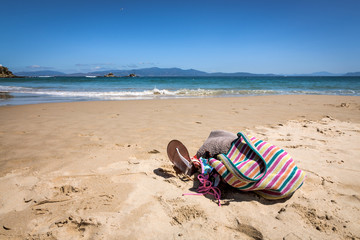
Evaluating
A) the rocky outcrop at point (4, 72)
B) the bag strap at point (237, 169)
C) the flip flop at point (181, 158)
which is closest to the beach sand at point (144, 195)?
the flip flop at point (181, 158)

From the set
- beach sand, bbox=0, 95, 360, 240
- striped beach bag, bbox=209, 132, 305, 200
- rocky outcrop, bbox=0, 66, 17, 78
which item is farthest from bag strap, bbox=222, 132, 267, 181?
rocky outcrop, bbox=0, 66, 17, 78

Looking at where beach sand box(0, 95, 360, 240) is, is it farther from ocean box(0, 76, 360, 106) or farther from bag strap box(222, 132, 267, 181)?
ocean box(0, 76, 360, 106)

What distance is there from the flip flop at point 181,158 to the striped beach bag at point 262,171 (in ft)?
1.18

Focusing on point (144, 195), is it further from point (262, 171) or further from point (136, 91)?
point (136, 91)

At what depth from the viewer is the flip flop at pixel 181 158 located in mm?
2288

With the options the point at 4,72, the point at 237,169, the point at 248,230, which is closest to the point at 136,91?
the point at 237,169

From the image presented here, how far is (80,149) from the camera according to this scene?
3.12 m

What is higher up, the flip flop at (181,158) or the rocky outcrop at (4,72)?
the rocky outcrop at (4,72)

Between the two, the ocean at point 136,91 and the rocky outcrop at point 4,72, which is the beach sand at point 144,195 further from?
the rocky outcrop at point 4,72

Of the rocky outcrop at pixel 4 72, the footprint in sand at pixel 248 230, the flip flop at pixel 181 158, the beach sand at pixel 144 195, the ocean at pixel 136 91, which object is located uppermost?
the rocky outcrop at pixel 4 72

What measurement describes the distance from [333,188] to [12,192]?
3228 mm

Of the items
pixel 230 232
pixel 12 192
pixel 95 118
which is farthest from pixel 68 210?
pixel 95 118

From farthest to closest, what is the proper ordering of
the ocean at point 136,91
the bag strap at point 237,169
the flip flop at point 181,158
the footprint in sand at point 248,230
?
the ocean at point 136,91
the flip flop at point 181,158
the bag strap at point 237,169
the footprint in sand at point 248,230

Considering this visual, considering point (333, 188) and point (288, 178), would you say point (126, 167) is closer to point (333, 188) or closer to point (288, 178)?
point (288, 178)
